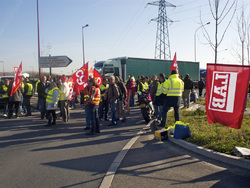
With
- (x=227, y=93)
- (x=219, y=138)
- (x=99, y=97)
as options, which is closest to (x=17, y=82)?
(x=99, y=97)

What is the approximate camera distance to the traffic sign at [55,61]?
14.5 meters

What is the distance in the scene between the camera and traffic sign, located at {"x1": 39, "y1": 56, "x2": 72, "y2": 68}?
47.5ft

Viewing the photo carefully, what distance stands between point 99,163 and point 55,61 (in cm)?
1150

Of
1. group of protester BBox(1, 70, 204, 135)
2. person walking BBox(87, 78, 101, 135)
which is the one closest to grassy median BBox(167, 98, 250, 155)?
group of protester BBox(1, 70, 204, 135)

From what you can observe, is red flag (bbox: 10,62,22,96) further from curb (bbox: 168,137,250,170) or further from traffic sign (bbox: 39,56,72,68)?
curb (bbox: 168,137,250,170)

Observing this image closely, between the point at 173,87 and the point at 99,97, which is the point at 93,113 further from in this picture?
the point at 173,87

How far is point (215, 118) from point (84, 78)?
20.6ft

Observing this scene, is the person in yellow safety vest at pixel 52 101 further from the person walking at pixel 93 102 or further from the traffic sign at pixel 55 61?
the traffic sign at pixel 55 61

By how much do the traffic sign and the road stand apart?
7820mm

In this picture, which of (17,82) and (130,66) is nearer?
(17,82)

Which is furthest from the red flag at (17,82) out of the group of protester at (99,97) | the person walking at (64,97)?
the person walking at (64,97)

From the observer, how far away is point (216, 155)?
487 cm

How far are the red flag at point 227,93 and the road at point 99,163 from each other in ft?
3.67

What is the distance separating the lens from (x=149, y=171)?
4324 millimetres
